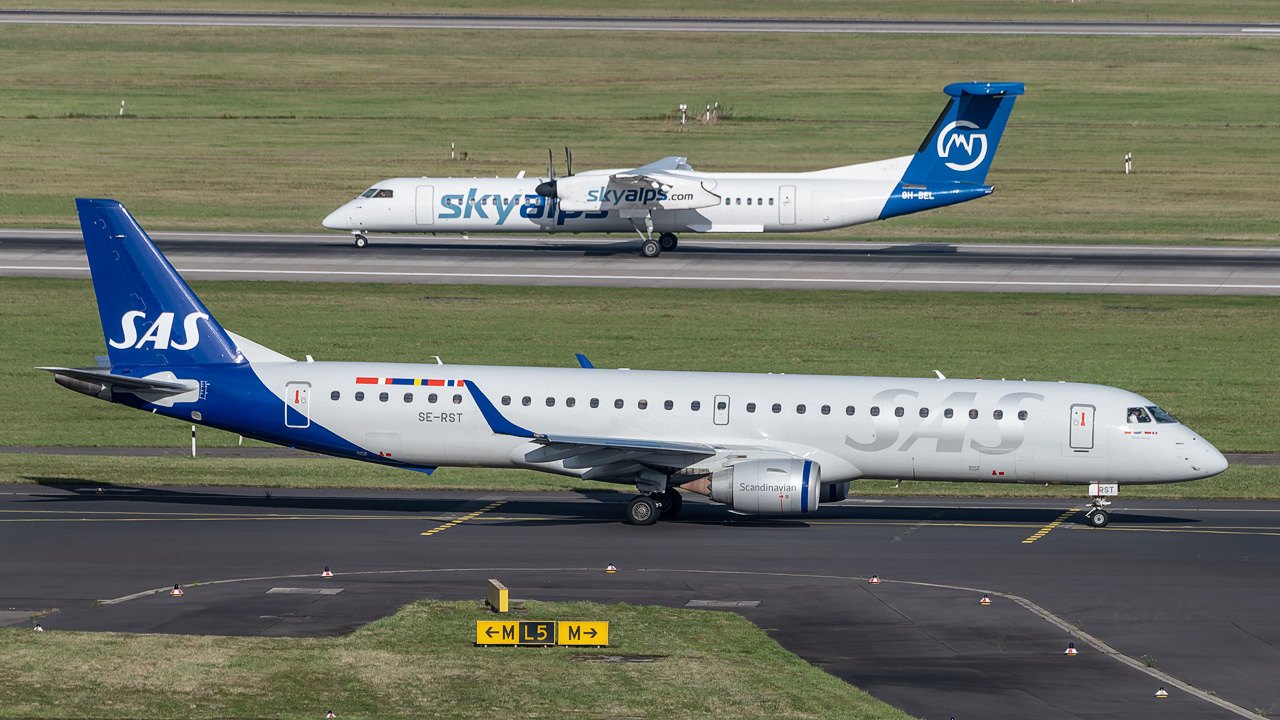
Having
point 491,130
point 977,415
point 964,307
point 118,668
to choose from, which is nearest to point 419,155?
point 491,130

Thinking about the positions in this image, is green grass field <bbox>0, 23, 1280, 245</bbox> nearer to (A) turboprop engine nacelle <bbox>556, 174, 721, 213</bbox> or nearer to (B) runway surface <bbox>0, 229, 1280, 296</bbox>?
(B) runway surface <bbox>0, 229, 1280, 296</bbox>

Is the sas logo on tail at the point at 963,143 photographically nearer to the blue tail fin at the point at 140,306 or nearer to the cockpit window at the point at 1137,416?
the cockpit window at the point at 1137,416

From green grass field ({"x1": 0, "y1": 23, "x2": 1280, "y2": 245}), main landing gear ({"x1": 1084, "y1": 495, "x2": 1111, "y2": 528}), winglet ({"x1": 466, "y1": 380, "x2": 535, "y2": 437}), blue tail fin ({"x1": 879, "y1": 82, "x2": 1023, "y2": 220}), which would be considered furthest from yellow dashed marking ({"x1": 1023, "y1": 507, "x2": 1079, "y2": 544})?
green grass field ({"x1": 0, "y1": 23, "x2": 1280, "y2": 245})

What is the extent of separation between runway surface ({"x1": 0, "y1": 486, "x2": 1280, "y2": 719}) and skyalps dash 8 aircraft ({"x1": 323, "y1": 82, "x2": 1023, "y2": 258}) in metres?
35.6

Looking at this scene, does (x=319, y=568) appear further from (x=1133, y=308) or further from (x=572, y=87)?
(x=572, y=87)

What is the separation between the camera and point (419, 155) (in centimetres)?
10094

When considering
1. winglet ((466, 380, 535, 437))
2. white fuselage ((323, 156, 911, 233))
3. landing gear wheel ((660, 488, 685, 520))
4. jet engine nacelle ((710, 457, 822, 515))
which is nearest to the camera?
jet engine nacelle ((710, 457, 822, 515))

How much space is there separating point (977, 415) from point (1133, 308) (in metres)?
30.6

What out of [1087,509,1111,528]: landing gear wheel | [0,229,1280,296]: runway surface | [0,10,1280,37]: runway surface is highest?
[0,10,1280,37]: runway surface

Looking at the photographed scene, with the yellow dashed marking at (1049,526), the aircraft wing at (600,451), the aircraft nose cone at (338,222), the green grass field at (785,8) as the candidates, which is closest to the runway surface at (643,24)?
the green grass field at (785,8)

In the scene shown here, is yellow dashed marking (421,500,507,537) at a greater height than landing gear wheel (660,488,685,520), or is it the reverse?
landing gear wheel (660,488,685,520)

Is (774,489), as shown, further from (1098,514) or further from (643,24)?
(643,24)

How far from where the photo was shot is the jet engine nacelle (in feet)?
106

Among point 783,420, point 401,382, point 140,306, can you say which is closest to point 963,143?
point 783,420
